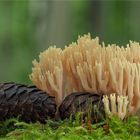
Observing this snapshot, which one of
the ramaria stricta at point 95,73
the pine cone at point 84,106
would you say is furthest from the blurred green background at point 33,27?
the pine cone at point 84,106

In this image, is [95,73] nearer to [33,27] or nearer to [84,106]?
[84,106]

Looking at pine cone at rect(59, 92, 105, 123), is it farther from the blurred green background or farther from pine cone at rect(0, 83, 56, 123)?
the blurred green background

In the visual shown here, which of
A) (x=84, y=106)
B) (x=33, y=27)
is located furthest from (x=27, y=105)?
(x=33, y=27)

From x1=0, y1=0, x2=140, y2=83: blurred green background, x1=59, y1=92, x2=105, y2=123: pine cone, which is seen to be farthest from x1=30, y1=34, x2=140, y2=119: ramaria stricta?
x1=0, y1=0, x2=140, y2=83: blurred green background

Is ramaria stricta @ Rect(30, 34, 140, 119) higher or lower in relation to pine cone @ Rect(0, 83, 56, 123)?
higher

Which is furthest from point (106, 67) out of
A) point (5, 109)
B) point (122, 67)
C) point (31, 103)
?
point (5, 109)

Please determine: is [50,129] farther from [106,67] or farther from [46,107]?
[106,67]
